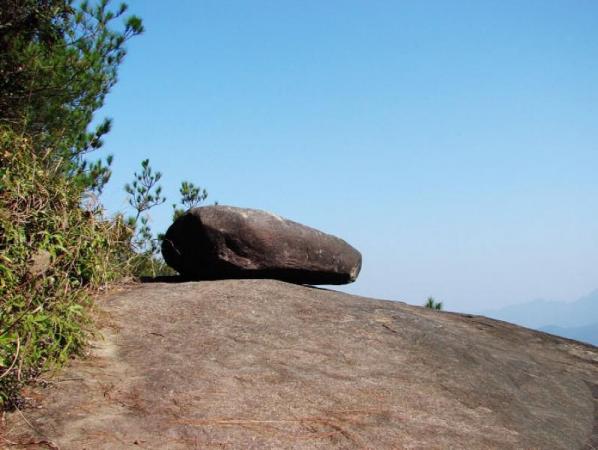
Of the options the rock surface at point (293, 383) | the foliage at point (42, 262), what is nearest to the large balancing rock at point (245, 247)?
the rock surface at point (293, 383)

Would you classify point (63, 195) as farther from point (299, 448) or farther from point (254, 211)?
point (299, 448)

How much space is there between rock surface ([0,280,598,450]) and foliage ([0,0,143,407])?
0.29 m

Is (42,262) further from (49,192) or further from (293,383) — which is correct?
(293,383)

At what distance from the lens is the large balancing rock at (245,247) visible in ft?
21.3

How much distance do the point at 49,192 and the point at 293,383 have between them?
2564mm

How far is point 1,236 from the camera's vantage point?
4.36 meters

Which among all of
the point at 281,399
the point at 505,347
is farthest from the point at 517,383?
the point at 281,399

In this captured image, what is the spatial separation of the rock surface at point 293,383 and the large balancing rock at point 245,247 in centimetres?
55

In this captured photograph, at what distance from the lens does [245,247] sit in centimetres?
648

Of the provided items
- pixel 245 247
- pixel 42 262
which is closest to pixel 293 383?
pixel 42 262

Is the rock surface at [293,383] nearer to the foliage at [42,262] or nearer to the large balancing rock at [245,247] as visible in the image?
the foliage at [42,262]

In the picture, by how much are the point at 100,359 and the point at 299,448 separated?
5.36ft

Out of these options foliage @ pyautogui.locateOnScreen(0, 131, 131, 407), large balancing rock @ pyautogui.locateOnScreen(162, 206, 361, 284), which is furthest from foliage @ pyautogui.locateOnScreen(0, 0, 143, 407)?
large balancing rock @ pyautogui.locateOnScreen(162, 206, 361, 284)

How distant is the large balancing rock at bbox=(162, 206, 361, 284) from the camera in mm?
6480
